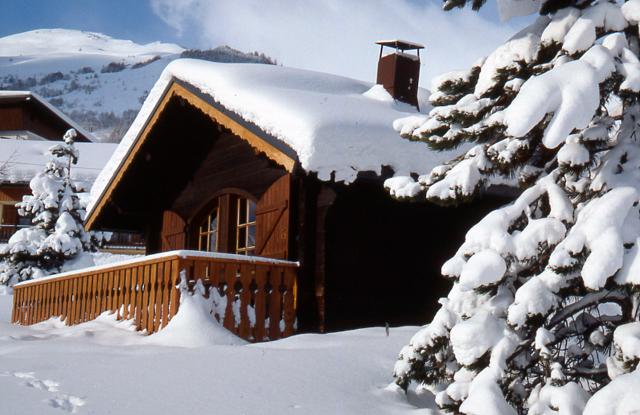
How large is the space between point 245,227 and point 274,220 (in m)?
1.92

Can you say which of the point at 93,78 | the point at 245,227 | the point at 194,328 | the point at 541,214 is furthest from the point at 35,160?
the point at 93,78

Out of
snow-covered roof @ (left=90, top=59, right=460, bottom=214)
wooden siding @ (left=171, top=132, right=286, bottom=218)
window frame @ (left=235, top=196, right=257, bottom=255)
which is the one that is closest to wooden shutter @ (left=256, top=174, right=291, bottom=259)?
wooden siding @ (left=171, top=132, right=286, bottom=218)

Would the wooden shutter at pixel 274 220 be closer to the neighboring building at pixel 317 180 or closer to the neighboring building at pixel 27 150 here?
the neighboring building at pixel 317 180

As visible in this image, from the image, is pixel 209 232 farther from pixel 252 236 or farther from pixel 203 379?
pixel 203 379

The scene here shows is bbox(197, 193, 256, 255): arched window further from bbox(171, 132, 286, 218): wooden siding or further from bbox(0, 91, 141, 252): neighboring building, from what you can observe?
bbox(0, 91, 141, 252): neighboring building

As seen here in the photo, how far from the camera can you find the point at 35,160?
3609 cm

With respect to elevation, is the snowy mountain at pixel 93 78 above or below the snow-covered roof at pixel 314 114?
above

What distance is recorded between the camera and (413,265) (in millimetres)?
10133

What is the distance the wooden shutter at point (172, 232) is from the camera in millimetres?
13883

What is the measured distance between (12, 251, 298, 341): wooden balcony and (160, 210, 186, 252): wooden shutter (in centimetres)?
370

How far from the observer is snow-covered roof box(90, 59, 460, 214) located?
839 cm

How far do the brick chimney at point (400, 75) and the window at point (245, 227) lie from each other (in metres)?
3.07

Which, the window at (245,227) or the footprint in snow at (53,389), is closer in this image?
the footprint in snow at (53,389)

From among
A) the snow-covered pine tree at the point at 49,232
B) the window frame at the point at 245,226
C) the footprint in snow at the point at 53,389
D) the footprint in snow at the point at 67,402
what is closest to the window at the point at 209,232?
the window frame at the point at 245,226
